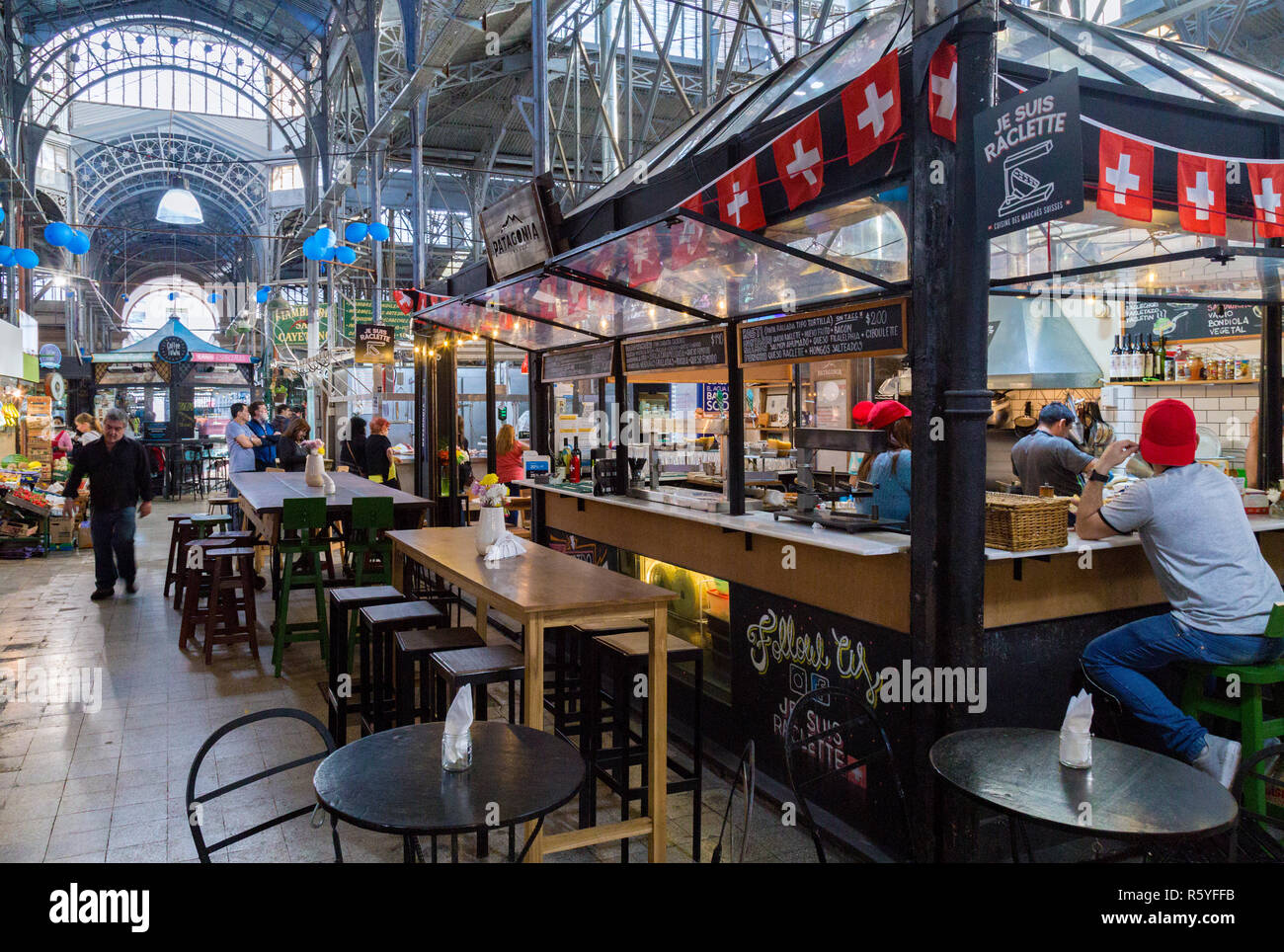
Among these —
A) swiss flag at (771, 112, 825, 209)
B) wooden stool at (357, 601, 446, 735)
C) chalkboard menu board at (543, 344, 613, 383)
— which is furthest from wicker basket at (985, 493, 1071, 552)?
chalkboard menu board at (543, 344, 613, 383)

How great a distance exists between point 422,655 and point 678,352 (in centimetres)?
258

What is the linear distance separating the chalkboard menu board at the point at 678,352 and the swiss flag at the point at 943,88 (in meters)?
1.81

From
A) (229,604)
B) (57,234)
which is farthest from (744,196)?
(57,234)

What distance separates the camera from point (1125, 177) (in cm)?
374

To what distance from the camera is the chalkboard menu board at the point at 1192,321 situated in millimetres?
7527

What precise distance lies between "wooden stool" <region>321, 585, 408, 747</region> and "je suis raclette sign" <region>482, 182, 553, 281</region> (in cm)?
309

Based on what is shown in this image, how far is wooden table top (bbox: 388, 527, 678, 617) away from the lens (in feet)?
11.0

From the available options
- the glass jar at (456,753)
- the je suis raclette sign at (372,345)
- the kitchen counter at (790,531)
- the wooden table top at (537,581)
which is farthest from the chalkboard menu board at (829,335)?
the je suis raclette sign at (372,345)

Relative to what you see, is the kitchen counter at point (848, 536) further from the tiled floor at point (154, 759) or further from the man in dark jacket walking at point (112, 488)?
the man in dark jacket walking at point (112, 488)
